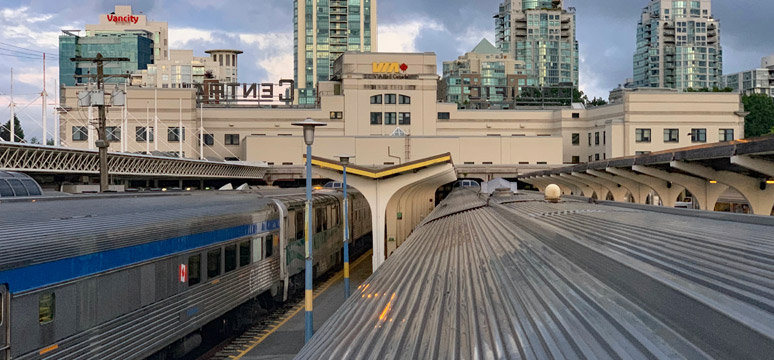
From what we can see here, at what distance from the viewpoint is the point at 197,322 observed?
551 inches

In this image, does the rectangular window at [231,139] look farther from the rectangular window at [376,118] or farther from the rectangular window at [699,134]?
the rectangular window at [699,134]

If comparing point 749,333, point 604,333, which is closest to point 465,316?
point 604,333

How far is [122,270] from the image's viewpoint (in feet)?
34.8

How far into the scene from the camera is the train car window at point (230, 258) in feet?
51.8

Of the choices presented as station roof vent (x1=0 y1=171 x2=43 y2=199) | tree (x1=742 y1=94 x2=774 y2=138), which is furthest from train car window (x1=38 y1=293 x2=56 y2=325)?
tree (x1=742 y1=94 x2=774 y2=138)

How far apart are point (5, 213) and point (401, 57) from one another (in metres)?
68.0

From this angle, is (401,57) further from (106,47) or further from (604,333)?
(106,47)

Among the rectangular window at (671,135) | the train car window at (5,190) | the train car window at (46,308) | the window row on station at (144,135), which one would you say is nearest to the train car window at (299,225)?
the train car window at (5,190)

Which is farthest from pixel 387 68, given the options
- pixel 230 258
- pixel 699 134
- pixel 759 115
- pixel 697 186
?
pixel 759 115

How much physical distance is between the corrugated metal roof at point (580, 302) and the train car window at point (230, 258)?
21.7ft

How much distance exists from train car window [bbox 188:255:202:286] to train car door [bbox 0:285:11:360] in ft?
18.3

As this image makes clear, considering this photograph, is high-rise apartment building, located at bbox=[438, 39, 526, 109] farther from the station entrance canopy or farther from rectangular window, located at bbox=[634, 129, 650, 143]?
the station entrance canopy

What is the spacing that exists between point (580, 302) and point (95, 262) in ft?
22.4

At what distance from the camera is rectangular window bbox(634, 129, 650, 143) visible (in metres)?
74.6
